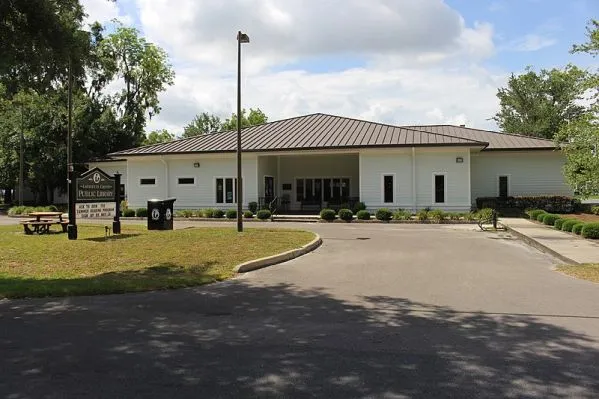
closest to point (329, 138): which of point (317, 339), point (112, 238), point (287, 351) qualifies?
point (112, 238)

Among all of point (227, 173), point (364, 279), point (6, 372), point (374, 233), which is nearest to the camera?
point (6, 372)

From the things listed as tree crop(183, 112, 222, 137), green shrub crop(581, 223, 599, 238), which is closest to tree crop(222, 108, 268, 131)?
tree crop(183, 112, 222, 137)

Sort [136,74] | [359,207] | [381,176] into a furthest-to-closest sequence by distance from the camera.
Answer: [136,74] → [381,176] → [359,207]

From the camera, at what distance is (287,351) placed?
569 centimetres

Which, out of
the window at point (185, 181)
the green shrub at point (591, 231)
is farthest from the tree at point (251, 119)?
the green shrub at point (591, 231)

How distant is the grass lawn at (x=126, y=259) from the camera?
384 inches

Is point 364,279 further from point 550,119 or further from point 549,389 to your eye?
point 550,119

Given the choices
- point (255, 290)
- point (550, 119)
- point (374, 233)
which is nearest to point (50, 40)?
point (255, 290)

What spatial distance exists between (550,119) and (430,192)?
35627 mm

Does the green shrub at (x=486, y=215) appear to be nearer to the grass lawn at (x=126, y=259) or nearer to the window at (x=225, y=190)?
the grass lawn at (x=126, y=259)

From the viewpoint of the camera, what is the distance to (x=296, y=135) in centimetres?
3456

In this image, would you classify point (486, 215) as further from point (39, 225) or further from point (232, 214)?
point (39, 225)

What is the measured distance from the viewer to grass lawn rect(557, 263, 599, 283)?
10688 mm

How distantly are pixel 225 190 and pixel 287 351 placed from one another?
2905 cm
